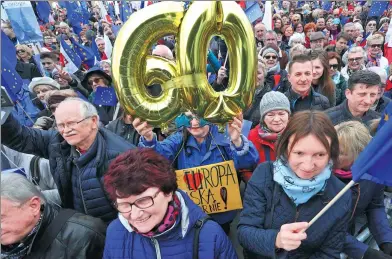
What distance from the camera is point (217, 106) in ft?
4.18

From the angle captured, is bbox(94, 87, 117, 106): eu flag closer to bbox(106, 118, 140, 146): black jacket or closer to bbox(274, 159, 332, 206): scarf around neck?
bbox(106, 118, 140, 146): black jacket

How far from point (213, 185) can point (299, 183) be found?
799mm

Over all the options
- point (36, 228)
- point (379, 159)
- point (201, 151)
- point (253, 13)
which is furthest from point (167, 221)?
point (253, 13)

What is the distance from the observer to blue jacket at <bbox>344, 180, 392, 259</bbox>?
5.94 ft

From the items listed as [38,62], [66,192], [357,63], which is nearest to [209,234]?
[66,192]

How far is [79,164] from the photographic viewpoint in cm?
205

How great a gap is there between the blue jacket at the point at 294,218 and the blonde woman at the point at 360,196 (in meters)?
0.23

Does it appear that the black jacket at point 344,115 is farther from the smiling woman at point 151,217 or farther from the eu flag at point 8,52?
the eu flag at point 8,52

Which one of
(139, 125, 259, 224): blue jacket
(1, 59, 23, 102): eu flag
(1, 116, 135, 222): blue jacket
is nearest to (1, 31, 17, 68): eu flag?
(1, 59, 23, 102): eu flag

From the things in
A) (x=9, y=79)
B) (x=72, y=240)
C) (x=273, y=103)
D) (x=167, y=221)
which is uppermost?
(x=9, y=79)

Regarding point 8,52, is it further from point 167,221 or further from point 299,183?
point 299,183

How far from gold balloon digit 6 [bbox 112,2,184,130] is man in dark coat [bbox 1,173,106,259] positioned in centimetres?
70

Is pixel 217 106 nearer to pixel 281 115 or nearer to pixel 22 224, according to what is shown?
pixel 22 224


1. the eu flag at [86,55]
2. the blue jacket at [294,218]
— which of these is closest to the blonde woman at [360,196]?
the blue jacket at [294,218]
